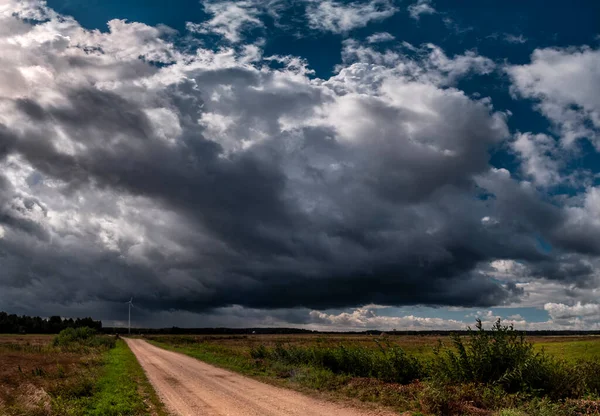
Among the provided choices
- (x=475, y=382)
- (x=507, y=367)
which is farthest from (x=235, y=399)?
(x=507, y=367)

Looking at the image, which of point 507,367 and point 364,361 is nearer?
point 507,367

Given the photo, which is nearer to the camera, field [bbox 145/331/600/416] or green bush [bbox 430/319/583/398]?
field [bbox 145/331/600/416]

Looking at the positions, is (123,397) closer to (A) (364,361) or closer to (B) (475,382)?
(A) (364,361)

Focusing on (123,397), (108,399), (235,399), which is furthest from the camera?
(123,397)

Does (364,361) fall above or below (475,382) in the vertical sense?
below

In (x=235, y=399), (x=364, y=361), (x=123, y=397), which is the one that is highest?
(x=364, y=361)

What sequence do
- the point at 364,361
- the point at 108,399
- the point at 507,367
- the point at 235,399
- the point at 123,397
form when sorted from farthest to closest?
the point at 364,361, the point at 123,397, the point at 108,399, the point at 235,399, the point at 507,367

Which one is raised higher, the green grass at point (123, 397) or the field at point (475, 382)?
the field at point (475, 382)

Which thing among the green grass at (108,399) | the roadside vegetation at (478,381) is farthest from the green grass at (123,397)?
the roadside vegetation at (478,381)

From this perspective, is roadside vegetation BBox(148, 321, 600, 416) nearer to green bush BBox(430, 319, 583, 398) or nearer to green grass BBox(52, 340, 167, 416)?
green bush BBox(430, 319, 583, 398)

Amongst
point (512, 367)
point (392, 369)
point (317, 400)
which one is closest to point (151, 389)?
point (317, 400)

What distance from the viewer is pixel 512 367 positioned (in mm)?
19188

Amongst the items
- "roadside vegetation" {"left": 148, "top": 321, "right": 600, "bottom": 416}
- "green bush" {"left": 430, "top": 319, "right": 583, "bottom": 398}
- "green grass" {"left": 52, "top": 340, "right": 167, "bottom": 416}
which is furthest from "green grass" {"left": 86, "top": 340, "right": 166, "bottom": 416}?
"green bush" {"left": 430, "top": 319, "right": 583, "bottom": 398}

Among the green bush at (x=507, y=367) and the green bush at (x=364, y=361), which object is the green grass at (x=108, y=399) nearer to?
the green bush at (x=364, y=361)
